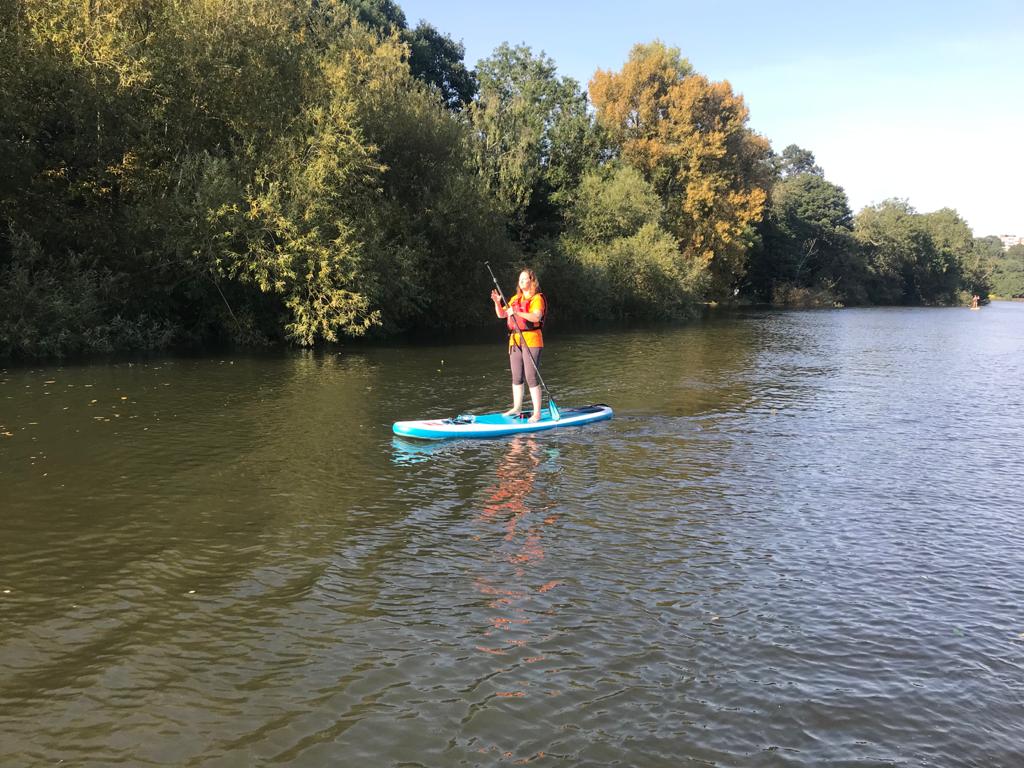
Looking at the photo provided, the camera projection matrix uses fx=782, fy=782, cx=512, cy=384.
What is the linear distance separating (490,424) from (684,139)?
46.3 metres

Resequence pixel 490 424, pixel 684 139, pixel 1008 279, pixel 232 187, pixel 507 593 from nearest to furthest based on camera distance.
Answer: pixel 507 593 < pixel 490 424 < pixel 232 187 < pixel 684 139 < pixel 1008 279

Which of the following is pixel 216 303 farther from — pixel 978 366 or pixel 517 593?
pixel 978 366

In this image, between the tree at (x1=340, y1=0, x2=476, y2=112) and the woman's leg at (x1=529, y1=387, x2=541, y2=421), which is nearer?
the woman's leg at (x1=529, y1=387, x2=541, y2=421)

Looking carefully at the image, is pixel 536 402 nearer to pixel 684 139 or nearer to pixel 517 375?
pixel 517 375

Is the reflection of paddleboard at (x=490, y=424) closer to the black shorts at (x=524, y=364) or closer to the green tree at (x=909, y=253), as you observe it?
the black shorts at (x=524, y=364)

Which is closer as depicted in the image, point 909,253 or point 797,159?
point 909,253

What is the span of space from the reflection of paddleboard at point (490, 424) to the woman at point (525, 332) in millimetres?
254

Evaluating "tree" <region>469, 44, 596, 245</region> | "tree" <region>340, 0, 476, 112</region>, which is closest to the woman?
"tree" <region>469, 44, 596, 245</region>

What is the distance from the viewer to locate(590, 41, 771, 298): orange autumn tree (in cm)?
5422

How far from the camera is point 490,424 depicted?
13.2 meters

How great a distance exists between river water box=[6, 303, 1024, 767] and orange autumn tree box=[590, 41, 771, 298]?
143ft

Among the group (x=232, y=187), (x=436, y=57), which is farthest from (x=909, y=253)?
(x=232, y=187)

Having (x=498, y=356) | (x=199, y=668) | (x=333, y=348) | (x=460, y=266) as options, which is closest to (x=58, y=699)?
(x=199, y=668)

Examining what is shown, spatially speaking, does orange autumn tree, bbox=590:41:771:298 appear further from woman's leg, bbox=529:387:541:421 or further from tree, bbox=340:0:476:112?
woman's leg, bbox=529:387:541:421
